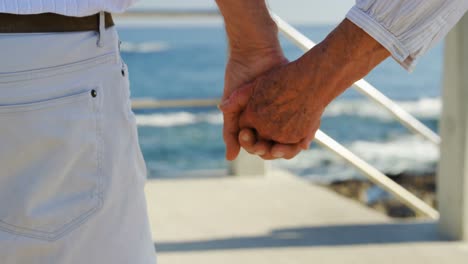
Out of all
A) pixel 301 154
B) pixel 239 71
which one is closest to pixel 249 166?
pixel 239 71

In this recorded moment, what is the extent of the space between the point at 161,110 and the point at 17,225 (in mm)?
19220

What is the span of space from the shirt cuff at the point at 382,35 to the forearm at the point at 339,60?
0.01m

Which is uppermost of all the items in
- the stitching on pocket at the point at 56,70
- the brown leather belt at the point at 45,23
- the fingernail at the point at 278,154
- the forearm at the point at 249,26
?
the brown leather belt at the point at 45,23

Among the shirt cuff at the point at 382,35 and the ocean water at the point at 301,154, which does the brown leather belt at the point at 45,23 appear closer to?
the shirt cuff at the point at 382,35

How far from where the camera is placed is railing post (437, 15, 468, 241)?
107 inches

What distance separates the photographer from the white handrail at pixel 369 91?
1.98 m

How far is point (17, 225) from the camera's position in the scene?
0.97 m

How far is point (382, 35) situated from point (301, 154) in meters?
14.9

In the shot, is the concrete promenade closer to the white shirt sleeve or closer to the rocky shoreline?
the white shirt sleeve

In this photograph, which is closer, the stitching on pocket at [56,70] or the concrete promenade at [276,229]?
the stitching on pocket at [56,70]

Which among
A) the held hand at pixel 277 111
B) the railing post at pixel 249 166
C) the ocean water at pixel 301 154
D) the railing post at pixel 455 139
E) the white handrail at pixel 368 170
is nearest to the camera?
the held hand at pixel 277 111

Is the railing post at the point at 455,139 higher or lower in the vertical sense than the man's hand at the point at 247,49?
lower

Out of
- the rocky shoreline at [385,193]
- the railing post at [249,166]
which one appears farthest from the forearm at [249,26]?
the rocky shoreline at [385,193]

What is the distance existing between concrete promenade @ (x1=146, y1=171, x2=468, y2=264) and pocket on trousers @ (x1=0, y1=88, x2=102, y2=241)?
1.72m
